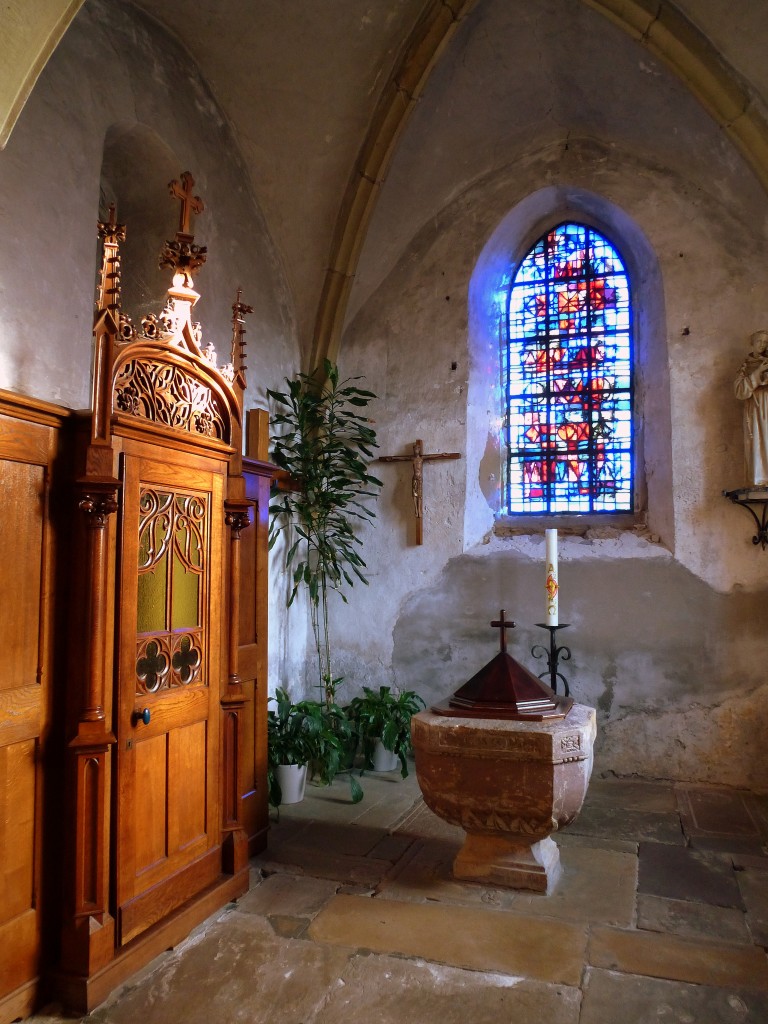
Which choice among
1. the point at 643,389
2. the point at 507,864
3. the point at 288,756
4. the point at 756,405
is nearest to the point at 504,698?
the point at 507,864

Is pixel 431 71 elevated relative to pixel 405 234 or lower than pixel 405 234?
elevated

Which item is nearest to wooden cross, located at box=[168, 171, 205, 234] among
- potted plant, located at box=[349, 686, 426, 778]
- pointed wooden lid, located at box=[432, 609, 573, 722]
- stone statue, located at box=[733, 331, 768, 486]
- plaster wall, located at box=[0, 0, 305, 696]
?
plaster wall, located at box=[0, 0, 305, 696]

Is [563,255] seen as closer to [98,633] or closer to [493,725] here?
[493,725]

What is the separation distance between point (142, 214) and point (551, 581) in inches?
137

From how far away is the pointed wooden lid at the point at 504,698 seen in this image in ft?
10.9

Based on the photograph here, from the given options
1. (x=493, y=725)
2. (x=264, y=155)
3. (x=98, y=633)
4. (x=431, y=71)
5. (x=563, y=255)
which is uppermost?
(x=431, y=71)

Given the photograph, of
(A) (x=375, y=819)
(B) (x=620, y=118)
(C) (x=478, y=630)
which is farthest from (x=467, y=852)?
(B) (x=620, y=118)

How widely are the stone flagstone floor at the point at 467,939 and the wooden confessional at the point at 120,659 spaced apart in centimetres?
21

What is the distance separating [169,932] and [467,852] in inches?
52.9

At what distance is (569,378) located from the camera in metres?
5.89

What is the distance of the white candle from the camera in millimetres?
3842

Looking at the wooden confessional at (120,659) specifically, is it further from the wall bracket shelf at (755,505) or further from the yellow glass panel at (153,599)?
the wall bracket shelf at (755,505)

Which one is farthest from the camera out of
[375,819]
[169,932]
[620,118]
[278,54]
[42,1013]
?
[620,118]

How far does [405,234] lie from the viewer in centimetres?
603
